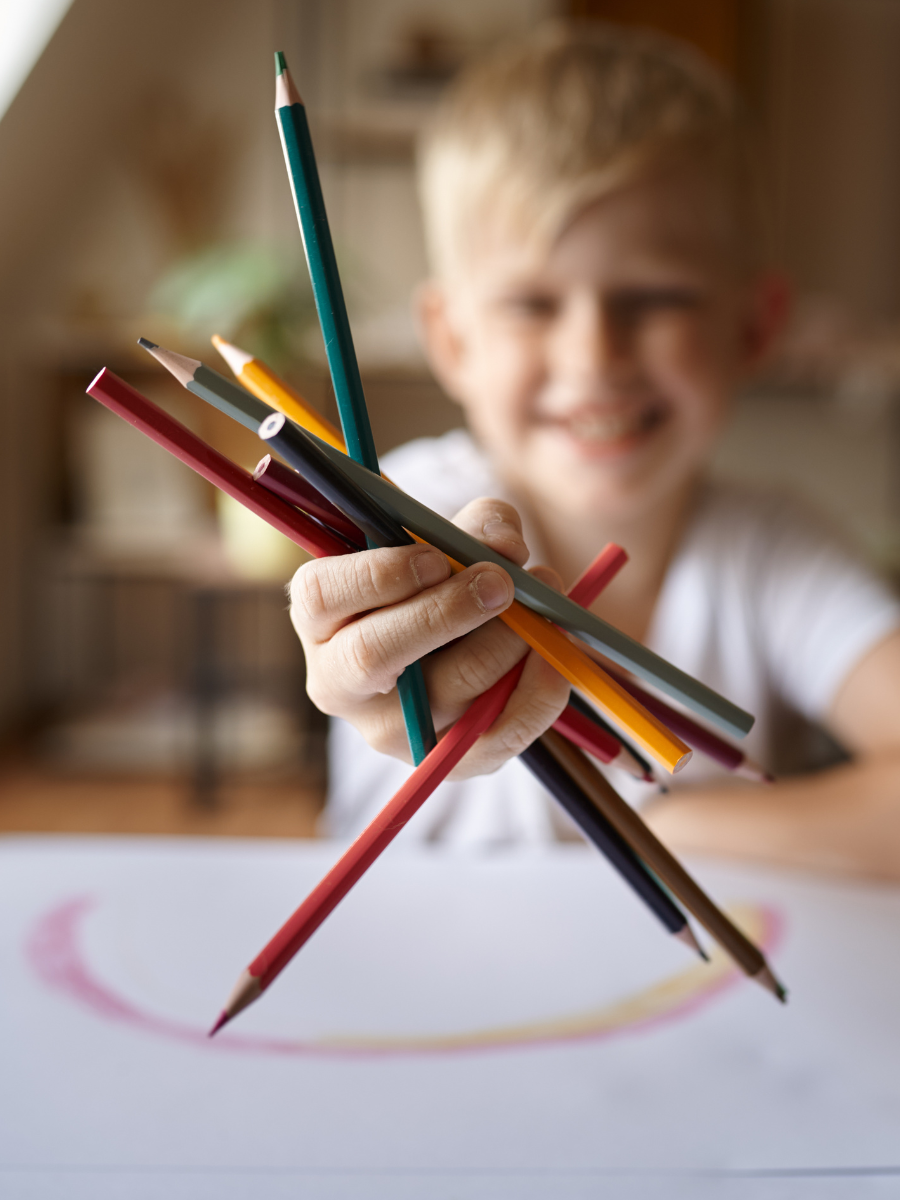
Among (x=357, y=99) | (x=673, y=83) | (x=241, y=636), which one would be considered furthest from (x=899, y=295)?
(x=673, y=83)

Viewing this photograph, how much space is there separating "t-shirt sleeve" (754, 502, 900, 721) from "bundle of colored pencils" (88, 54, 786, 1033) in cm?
36

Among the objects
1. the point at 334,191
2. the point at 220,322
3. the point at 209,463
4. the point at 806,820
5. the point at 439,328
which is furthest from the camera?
the point at 334,191

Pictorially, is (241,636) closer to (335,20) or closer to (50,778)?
(50,778)

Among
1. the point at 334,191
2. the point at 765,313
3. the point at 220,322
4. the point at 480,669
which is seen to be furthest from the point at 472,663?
the point at 334,191

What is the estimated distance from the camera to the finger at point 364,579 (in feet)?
0.46

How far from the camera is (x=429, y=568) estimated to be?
14cm

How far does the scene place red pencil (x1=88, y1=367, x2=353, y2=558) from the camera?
0.12m

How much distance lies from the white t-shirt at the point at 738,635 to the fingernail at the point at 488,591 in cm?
31

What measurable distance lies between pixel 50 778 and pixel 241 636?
40 cm

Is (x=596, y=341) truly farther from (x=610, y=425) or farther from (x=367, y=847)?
(x=367, y=847)

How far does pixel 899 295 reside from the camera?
1.59 m

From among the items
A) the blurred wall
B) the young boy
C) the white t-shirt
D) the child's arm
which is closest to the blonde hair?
the young boy

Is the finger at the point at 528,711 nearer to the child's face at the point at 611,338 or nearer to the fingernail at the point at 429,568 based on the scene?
the fingernail at the point at 429,568

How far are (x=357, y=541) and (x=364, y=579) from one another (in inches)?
0.4
